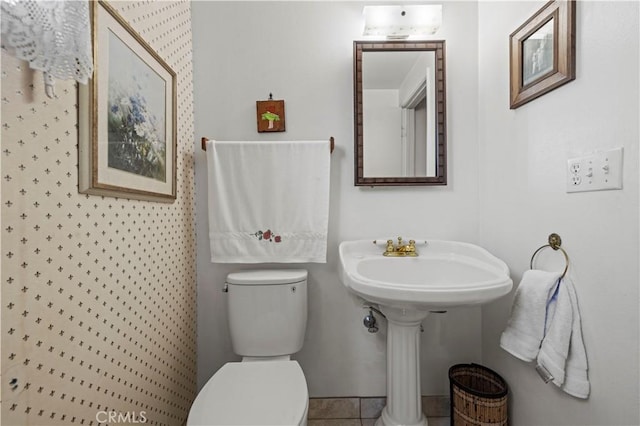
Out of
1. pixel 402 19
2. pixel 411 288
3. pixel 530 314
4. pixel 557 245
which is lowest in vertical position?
pixel 530 314

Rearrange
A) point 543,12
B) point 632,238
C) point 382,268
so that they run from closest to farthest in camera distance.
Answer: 1. point 632,238
2. point 543,12
3. point 382,268

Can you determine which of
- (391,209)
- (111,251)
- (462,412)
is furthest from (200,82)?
(462,412)

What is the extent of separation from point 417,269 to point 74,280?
1230 millimetres

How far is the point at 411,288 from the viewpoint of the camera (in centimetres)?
88

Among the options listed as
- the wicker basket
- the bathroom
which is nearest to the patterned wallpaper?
the bathroom

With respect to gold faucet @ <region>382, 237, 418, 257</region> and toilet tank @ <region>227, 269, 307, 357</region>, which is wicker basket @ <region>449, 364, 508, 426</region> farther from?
toilet tank @ <region>227, 269, 307, 357</region>

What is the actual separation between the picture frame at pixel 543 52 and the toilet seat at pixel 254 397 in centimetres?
136

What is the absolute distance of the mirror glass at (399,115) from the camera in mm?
1379

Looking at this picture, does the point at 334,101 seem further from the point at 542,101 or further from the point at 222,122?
the point at 542,101

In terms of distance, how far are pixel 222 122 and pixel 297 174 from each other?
478 mm

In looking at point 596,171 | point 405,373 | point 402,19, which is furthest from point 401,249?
point 402,19

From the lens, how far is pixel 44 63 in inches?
20.1

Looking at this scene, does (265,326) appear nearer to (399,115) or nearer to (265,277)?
(265,277)

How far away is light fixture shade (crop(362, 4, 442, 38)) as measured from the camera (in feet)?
4.28
